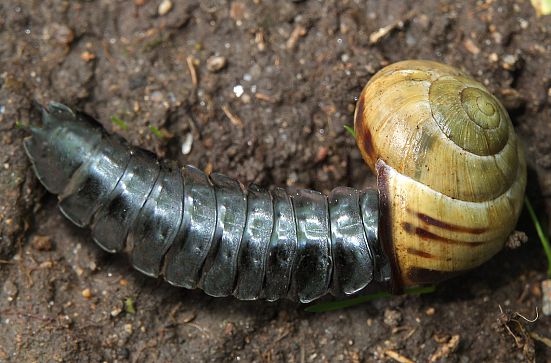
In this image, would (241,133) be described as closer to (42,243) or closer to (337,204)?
(337,204)

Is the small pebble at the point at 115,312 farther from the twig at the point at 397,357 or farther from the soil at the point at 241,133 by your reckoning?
the twig at the point at 397,357

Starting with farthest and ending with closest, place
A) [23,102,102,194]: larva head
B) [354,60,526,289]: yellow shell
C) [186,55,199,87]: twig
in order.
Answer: [186,55,199,87]: twig → [23,102,102,194]: larva head → [354,60,526,289]: yellow shell

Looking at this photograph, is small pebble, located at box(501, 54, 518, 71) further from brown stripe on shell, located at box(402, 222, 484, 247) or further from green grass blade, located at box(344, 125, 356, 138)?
brown stripe on shell, located at box(402, 222, 484, 247)

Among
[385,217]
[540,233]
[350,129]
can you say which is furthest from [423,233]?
[540,233]

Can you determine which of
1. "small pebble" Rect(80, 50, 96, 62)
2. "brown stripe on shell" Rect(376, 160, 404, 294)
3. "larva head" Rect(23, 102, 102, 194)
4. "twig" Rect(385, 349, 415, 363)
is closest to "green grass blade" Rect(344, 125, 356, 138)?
"brown stripe on shell" Rect(376, 160, 404, 294)

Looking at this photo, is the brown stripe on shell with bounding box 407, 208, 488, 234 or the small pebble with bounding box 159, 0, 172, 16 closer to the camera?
the brown stripe on shell with bounding box 407, 208, 488, 234

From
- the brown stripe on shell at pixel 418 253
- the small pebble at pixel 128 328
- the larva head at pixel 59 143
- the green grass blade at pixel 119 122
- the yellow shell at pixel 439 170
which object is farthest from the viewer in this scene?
the green grass blade at pixel 119 122

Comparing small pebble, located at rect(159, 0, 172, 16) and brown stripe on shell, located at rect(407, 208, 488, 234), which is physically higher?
small pebble, located at rect(159, 0, 172, 16)

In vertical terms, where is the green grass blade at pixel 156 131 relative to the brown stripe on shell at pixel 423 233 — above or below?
above

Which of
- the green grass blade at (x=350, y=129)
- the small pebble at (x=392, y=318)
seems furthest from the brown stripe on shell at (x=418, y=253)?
the green grass blade at (x=350, y=129)
